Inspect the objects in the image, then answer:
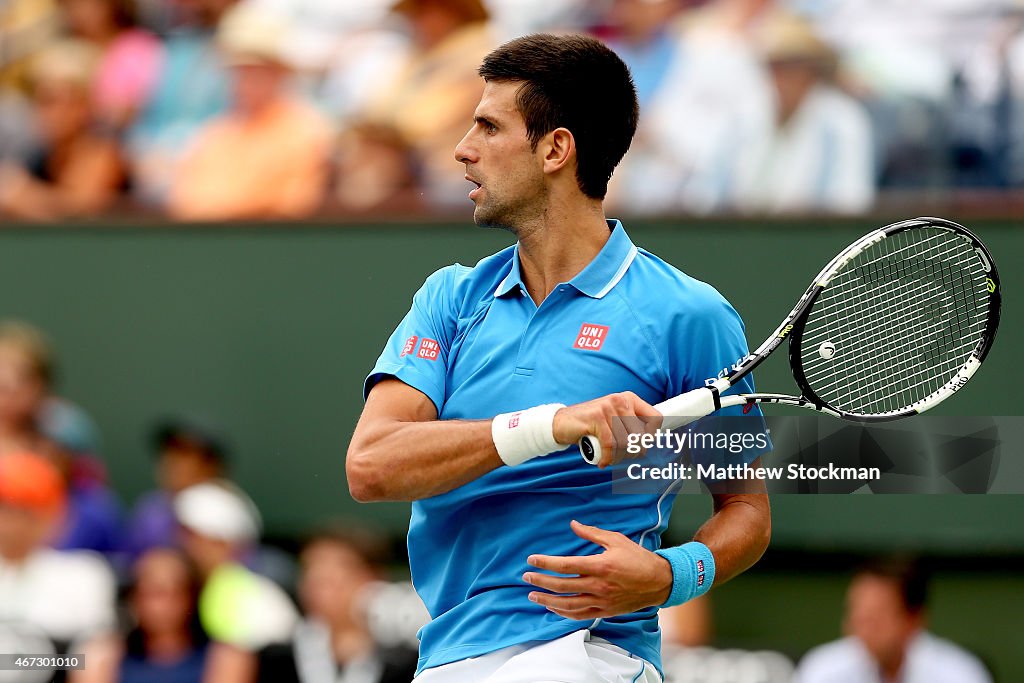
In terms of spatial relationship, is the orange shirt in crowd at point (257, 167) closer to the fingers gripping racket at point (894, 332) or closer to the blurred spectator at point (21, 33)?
the blurred spectator at point (21, 33)

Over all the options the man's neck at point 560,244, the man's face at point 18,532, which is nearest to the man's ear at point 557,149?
the man's neck at point 560,244

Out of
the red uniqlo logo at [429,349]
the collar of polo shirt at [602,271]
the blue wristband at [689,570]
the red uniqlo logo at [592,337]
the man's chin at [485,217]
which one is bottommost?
the blue wristband at [689,570]

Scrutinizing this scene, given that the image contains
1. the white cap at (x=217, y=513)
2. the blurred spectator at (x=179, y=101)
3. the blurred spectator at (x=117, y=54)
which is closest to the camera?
the white cap at (x=217, y=513)

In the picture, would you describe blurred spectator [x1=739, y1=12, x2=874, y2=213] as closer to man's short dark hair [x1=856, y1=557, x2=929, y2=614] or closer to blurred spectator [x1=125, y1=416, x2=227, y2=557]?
man's short dark hair [x1=856, y1=557, x2=929, y2=614]

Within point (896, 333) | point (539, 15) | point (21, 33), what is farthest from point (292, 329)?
point (896, 333)

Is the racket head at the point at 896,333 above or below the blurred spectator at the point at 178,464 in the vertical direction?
above

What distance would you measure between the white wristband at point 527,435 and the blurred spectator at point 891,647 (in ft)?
12.6

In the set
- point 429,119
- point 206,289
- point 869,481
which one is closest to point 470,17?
point 429,119

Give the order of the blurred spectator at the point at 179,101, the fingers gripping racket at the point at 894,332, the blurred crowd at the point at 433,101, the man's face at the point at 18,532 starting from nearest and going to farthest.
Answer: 1. the fingers gripping racket at the point at 894,332
2. the blurred crowd at the point at 433,101
3. the man's face at the point at 18,532
4. the blurred spectator at the point at 179,101

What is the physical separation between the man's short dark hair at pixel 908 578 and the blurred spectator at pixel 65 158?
4.57 metres

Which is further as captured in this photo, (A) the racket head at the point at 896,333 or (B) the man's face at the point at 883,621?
(B) the man's face at the point at 883,621

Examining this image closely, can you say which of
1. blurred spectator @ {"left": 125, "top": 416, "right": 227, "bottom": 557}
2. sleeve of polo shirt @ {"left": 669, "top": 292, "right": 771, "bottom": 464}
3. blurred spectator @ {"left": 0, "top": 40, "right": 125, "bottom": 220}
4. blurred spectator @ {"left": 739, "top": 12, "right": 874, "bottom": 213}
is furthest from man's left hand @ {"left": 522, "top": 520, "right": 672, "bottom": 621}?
blurred spectator @ {"left": 0, "top": 40, "right": 125, "bottom": 220}

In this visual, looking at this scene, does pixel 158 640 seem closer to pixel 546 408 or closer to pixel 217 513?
pixel 217 513

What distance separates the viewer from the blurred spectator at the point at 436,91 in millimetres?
7973
